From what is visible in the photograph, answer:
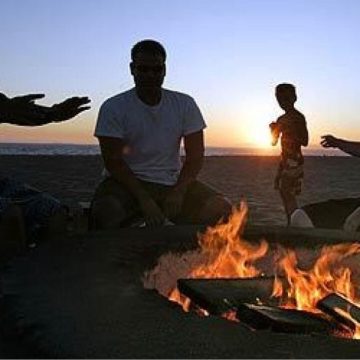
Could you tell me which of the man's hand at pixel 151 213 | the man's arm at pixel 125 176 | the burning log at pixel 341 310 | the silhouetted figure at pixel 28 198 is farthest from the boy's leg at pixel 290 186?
the burning log at pixel 341 310

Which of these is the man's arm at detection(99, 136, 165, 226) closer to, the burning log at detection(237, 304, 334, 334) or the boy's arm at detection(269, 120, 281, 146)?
the burning log at detection(237, 304, 334, 334)

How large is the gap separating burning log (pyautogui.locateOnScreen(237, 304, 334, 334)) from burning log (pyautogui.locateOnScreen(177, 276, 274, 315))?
6.9 inches

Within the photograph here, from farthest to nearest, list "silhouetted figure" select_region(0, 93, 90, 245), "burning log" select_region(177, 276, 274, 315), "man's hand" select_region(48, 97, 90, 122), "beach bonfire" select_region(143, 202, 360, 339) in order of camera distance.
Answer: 1. "man's hand" select_region(48, 97, 90, 122)
2. "silhouetted figure" select_region(0, 93, 90, 245)
3. "burning log" select_region(177, 276, 274, 315)
4. "beach bonfire" select_region(143, 202, 360, 339)

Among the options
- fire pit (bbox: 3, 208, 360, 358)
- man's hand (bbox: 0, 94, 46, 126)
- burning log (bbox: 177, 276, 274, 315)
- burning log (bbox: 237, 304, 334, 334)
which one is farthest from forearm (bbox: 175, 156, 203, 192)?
burning log (bbox: 237, 304, 334, 334)

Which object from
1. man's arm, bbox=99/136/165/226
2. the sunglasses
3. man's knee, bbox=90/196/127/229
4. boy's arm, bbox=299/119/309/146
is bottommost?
man's knee, bbox=90/196/127/229

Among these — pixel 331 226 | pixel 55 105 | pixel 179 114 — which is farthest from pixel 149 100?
pixel 331 226

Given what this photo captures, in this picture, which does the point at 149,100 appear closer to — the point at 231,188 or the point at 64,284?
the point at 64,284

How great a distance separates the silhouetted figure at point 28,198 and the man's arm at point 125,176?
1.81 ft

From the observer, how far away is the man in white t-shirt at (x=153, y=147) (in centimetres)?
470

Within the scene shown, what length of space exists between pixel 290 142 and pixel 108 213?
4296 millimetres

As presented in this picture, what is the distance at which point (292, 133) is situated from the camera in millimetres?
8148

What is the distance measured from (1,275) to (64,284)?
1.12 ft

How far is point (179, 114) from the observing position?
5090 mm

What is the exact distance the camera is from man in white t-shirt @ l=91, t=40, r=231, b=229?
4703 mm
